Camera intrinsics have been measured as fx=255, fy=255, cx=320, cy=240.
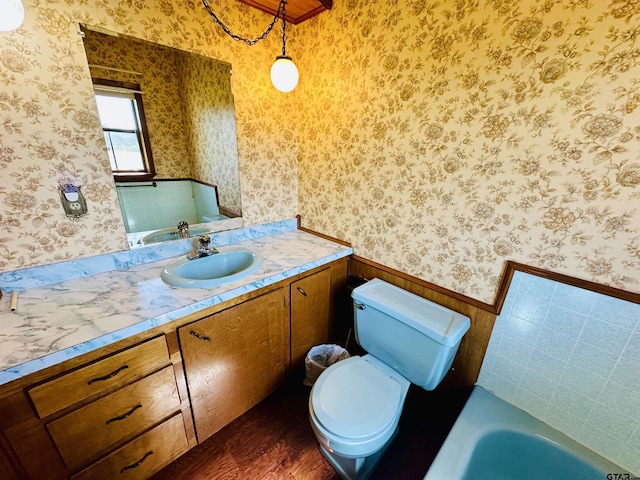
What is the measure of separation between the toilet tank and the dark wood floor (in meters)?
0.38

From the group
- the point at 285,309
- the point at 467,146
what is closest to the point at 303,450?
the point at 285,309

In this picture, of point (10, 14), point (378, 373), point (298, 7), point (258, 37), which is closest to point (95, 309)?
point (10, 14)

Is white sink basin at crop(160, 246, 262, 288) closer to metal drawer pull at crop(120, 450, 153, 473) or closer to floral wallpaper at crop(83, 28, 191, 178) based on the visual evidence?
floral wallpaper at crop(83, 28, 191, 178)

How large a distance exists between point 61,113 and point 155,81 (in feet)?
1.32

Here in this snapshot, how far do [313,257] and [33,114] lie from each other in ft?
4.16

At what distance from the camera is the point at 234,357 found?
120 centimetres

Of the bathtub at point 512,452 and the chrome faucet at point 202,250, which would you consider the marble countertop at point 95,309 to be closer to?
the chrome faucet at point 202,250

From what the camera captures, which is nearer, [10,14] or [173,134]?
[10,14]

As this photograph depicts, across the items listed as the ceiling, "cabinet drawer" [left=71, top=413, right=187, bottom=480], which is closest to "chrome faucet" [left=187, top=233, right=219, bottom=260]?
"cabinet drawer" [left=71, top=413, right=187, bottom=480]

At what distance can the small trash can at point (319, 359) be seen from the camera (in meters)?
1.50

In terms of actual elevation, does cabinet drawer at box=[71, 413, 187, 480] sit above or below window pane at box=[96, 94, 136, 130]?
below

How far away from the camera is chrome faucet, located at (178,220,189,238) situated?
1.39 meters

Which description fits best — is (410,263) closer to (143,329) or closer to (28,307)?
(143,329)

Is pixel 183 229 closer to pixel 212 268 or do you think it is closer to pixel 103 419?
pixel 212 268
